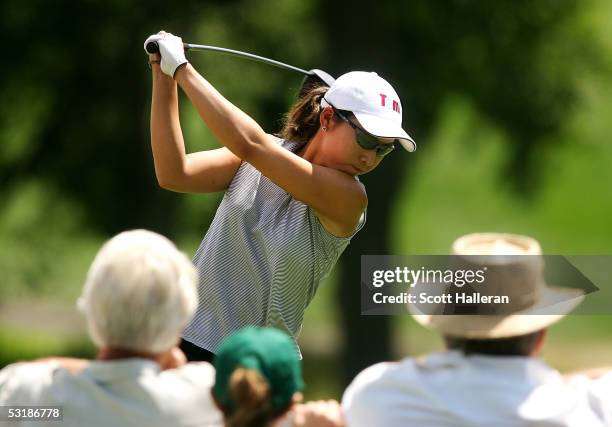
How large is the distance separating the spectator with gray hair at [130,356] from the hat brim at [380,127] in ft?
3.56

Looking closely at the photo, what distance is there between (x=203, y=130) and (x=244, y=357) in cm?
1236

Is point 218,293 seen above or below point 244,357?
above

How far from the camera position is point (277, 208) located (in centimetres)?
388

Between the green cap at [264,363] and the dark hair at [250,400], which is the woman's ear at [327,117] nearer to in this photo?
the green cap at [264,363]

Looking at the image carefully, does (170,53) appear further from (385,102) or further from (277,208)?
(385,102)

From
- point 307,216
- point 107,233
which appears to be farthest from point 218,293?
point 107,233

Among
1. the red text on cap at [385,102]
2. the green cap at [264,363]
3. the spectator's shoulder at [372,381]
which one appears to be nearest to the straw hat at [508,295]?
the spectator's shoulder at [372,381]

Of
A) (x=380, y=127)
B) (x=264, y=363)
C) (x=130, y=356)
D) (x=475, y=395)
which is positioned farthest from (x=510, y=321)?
(x=380, y=127)

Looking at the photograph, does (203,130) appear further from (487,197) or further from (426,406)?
(426,406)

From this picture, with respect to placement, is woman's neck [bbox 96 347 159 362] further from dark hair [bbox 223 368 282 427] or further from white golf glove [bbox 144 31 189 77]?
white golf glove [bbox 144 31 189 77]

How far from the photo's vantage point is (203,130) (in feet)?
49.3

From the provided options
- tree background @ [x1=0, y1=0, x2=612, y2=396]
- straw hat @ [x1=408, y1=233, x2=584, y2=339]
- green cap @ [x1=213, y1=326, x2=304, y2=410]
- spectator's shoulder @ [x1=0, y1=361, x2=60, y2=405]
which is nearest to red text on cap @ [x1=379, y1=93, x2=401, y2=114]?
straw hat @ [x1=408, y1=233, x2=584, y2=339]

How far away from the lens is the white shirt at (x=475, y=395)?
9.25 ft

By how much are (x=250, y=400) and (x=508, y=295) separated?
0.71m
